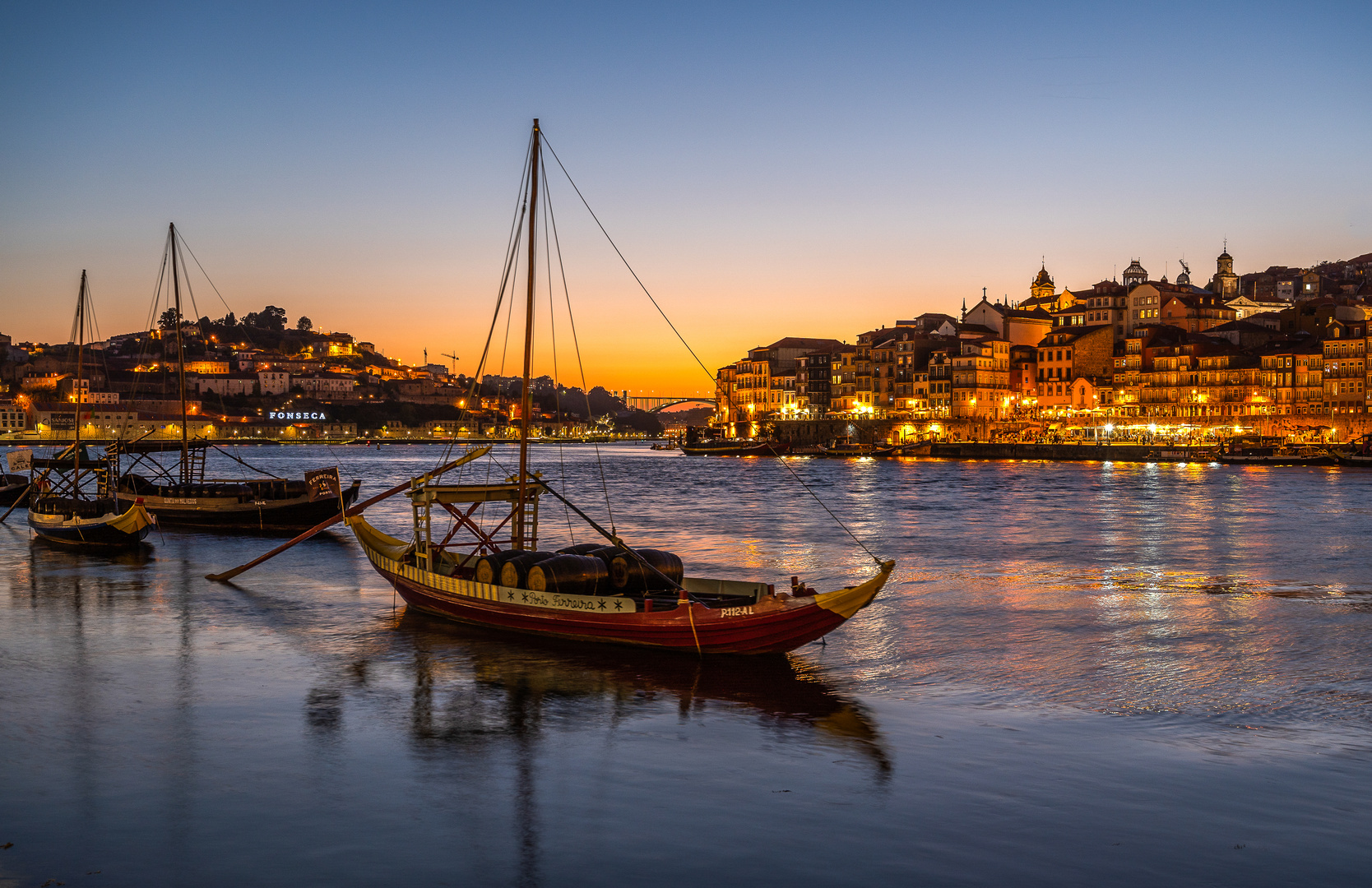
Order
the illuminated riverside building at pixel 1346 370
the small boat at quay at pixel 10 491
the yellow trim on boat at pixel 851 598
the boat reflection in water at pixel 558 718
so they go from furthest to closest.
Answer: the illuminated riverside building at pixel 1346 370
the small boat at quay at pixel 10 491
the yellow trim on boat at pixel 851 598
the boat reflection in water at pixel 558 718

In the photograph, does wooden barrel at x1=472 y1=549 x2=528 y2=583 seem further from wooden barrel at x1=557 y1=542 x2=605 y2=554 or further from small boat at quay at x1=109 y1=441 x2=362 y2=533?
small boat at quay at x1=109 y1=441 x2=362 y2=533

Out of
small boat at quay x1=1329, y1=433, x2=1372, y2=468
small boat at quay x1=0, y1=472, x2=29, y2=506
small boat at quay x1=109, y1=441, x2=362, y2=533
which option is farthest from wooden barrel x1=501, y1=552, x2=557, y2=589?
small boat at quay x1=1329, y1=433, x2=1372, y2=468

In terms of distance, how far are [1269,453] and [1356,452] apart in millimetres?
7371

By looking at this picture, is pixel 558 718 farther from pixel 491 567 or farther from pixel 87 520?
pixel 87 520

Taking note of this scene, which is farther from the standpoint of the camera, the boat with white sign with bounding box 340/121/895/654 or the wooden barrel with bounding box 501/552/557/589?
the wooden barrel with bounding box 501/552/557/589

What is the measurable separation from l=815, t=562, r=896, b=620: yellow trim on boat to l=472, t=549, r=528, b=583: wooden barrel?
223 inches

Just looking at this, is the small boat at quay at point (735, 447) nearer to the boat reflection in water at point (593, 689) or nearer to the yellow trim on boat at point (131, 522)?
the yellow trim on boat at point (131, 522)

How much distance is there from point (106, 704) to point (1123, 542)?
107 feet

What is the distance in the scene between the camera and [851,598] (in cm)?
1480

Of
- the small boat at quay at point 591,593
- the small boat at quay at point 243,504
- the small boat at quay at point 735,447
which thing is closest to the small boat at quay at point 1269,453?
the small boat at quay at point 735,447

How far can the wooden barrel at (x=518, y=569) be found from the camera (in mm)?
17344

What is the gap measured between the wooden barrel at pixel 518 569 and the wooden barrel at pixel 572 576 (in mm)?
374

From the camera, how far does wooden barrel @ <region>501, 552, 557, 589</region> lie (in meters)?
17.3

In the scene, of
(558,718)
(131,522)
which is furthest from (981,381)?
(558,718)
